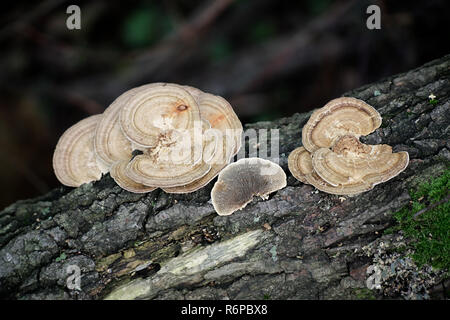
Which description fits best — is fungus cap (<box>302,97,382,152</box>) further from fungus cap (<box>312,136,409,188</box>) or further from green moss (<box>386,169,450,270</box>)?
green moss (<box>386,169,450,270</box>)

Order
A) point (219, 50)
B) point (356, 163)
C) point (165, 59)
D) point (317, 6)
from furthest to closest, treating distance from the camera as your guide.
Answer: point (219, 50) < point (165, 59) < point (317, 6) < point (356, 163)

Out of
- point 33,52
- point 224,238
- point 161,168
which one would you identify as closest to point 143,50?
point 33,52

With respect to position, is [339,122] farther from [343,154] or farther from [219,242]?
[219,242]

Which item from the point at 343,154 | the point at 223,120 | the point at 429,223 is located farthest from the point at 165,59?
the point at 429,223

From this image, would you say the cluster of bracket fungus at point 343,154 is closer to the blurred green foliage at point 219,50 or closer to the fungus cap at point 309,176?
the fungus cap at point 309,176

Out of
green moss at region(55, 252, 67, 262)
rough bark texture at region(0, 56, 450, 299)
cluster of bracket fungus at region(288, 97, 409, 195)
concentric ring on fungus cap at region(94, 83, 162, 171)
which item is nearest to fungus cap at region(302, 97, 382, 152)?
cluster of bracket fungus at region(288, 97, 409, 195)

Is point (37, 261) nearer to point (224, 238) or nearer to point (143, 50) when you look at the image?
point (224, 238)
